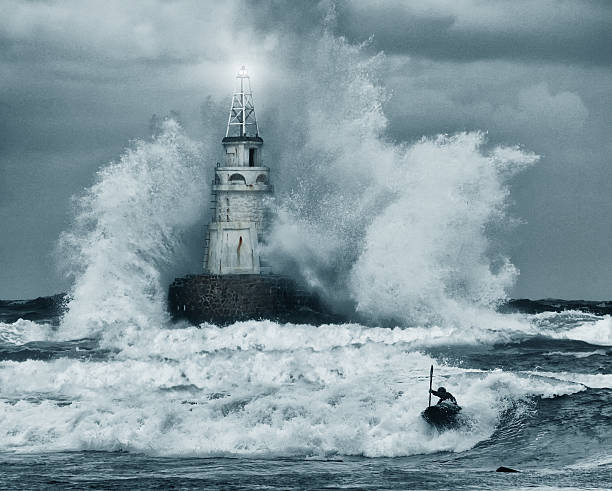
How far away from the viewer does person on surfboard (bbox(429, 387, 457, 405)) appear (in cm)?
2152

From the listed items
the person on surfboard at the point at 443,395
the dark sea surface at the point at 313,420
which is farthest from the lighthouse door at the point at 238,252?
the person on surfboard at the point at 443,395

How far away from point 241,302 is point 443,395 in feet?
67.0

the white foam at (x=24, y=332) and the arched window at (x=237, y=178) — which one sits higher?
the arched window at (x=237, y=178)

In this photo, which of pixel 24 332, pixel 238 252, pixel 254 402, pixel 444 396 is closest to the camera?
pixel 444 396

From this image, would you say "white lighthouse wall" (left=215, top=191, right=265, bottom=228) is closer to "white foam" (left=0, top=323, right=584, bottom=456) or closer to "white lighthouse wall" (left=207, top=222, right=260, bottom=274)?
"white lighthouse wall" (left=207, top=222, right=260, bottom=274)

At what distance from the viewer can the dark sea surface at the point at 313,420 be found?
725 inches

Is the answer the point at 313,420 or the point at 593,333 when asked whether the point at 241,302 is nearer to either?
the point at 593,333

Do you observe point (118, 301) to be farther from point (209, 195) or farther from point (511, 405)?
point (511, 405)

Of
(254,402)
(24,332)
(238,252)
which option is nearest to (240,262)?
(238,252)

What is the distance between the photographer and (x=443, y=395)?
21.6 meters

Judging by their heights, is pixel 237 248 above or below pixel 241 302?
above

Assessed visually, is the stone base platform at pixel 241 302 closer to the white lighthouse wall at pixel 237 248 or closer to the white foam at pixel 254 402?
the white lighthouse wall at pixel 237 248

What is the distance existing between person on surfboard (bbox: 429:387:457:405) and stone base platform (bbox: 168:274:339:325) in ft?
64.4

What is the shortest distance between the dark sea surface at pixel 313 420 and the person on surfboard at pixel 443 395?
456 millimetres
